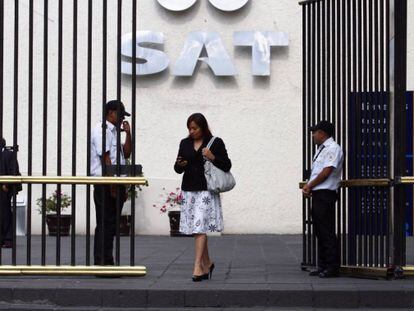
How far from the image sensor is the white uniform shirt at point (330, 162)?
1298cm

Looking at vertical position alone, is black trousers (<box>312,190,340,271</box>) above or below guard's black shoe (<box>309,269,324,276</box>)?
above

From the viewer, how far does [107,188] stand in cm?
1316

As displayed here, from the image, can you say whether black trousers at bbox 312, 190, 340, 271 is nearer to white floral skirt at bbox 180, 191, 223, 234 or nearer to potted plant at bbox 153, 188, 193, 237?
white floral skirt at bbox 180, 191, 223, 234

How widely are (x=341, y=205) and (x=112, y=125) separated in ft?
8.89

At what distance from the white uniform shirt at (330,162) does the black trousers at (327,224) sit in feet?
0.27

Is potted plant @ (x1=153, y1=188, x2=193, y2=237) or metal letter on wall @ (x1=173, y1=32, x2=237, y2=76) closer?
potted plant @ (x1=153, y1=188, x2=193, y2=237)

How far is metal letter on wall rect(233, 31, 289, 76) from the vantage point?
21547 mm

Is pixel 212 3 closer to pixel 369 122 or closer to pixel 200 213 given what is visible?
pixel 369 122

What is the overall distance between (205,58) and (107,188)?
345 inches

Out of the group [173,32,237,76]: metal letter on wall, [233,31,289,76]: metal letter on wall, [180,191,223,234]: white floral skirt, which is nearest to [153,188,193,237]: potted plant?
[173,32,237,76]: metal letter on wall

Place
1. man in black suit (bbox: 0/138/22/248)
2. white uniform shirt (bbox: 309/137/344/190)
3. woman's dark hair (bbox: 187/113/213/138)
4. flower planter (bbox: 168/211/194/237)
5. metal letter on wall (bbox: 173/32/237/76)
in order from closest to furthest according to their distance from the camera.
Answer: woman's dark hair (bbox: 187/113/213/138), white uniform shirt (bbox: 309/137/344/190), man in black suit (bbox: 0/138/22/248), flower planter (bbox: 168/211/194/237), metal letter on wall (bbox: 173/32/237/76)

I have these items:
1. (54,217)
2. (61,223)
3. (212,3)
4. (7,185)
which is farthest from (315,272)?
(212,3)

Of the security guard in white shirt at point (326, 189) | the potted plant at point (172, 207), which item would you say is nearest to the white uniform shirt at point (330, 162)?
the security guard in white shirt at point (326, 189)

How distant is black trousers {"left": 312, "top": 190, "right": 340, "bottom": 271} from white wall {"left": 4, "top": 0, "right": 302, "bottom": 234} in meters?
8.42
